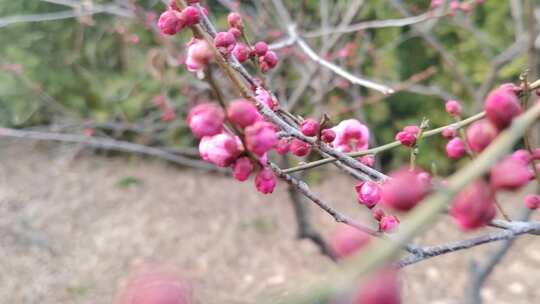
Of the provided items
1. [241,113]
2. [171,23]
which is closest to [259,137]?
[241,113]

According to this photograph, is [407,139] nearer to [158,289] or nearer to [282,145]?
[282,145]

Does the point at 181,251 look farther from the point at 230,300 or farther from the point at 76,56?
the point at 76,56

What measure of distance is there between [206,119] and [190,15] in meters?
0.22

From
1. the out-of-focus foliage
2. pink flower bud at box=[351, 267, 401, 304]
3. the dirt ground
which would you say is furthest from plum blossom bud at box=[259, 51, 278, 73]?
the out-of-focus foliage

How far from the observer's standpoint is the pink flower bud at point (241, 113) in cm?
54

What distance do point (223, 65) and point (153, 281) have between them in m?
0.28

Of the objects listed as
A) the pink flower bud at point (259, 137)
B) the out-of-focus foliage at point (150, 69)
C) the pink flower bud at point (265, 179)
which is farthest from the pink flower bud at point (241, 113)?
the out-of-focus foliage at point (150, 69)

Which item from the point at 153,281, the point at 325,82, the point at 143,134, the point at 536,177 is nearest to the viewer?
the point at 153,281

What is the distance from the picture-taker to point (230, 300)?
2814 mm

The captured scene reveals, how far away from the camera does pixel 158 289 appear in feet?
1.25

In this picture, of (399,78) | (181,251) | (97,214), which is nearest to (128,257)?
(181,251)

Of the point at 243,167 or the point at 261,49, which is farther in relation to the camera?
the point at 261,49

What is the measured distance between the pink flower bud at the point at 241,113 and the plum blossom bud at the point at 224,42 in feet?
0.77

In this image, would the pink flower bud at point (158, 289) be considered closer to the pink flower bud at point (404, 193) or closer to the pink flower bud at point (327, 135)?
the pink flower bud at point (404, 193)
